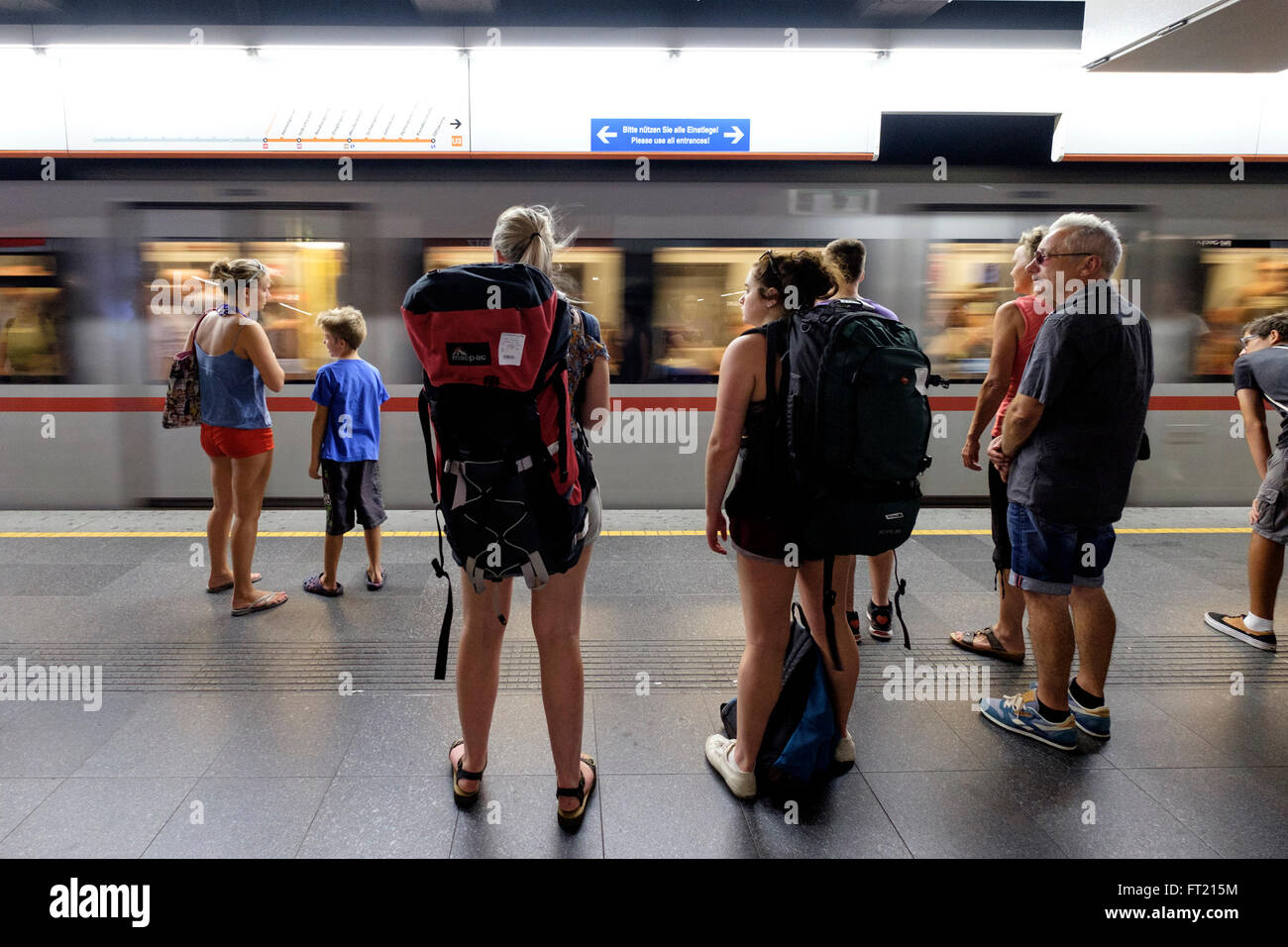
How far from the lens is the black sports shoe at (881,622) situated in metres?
3.84

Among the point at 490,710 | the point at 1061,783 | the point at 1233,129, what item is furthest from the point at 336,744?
the point at 1233,129

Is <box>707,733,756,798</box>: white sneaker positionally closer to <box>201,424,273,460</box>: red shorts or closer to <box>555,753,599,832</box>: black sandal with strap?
<box>555,753,599,832</box>: black sandal with strap

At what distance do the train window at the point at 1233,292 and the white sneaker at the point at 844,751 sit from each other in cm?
499

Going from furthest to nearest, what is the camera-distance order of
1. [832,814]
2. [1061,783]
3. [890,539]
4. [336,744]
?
[336,744]
[1061,783]
[832,814]
[890,539]

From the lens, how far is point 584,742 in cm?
292

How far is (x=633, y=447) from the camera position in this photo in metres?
5.85

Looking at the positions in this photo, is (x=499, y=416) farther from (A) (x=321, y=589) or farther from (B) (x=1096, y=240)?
(A) (x=321, y=589)

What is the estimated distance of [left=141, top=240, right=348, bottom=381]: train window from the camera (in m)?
5.62

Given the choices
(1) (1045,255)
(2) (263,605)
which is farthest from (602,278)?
(1) (1045,255)

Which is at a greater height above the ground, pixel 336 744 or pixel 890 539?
pixel 890 539

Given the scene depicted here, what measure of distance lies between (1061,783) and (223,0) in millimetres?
8588

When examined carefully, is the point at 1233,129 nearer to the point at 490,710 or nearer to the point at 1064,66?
the point at 1064,66

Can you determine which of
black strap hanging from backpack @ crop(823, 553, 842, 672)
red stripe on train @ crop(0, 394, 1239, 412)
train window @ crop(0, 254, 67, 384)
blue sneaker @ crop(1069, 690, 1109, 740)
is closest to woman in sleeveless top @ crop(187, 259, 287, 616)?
red stripe on train @ crop(0, 394, 1239, 412)

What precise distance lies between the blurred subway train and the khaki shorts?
2247 millimetres
